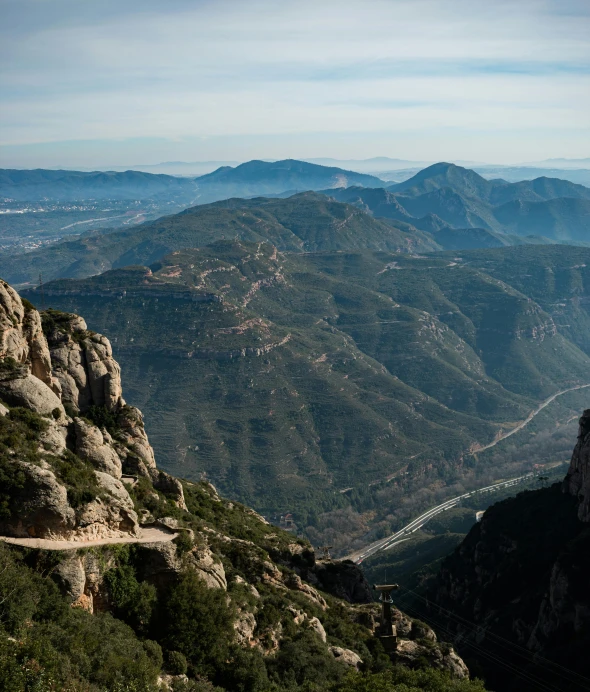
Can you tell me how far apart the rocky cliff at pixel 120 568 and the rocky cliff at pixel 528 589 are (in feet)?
45.6

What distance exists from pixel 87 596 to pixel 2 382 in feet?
55.9

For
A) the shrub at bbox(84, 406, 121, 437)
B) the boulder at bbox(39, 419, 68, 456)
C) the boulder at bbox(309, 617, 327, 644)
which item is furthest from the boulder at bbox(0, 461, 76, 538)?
the shrub at bbox(84, 406, 121, 437)

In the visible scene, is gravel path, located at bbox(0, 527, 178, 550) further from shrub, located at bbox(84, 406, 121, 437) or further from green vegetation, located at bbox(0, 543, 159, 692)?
shrub, located at bbox(84, 406, 121, 437)

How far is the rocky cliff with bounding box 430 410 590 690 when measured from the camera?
220 ft

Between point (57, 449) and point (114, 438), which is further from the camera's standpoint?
point (114, 438)

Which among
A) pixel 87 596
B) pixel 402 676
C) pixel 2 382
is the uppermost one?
pixel 2 382

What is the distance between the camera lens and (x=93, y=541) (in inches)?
1570

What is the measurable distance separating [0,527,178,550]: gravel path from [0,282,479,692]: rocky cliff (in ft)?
0.34

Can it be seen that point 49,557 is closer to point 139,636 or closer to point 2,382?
point 139,636

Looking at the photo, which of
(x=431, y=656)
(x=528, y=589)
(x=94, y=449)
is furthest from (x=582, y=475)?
(x=94, y=449)

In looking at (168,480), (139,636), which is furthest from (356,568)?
(139,636)

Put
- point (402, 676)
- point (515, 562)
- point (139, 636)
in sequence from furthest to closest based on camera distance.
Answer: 1. point (515, 562)
2. point (402, 676)
3. point (139, 636)

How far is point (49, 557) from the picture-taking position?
1441 inches

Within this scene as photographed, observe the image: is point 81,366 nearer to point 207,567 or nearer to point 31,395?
point 31,395
